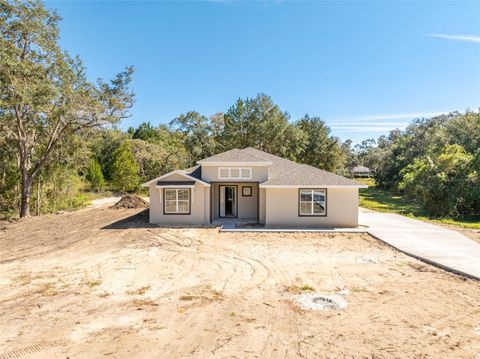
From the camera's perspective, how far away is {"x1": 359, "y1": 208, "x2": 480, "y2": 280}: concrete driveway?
29.2ft

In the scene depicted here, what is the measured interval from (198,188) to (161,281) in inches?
317

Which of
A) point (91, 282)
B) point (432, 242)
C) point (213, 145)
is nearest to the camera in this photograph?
point (91, 282)

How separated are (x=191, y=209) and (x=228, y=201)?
2.93 metres

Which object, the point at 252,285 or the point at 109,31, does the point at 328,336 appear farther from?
the point at 109,31

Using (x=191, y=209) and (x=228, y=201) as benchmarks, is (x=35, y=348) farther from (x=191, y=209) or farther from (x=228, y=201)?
(x=228, y=201)

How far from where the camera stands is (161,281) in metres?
7.91

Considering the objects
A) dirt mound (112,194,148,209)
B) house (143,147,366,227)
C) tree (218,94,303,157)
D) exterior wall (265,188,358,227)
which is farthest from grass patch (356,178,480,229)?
dirt mound (112,194,148,209)

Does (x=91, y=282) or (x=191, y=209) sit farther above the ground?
(x=191, y=209)

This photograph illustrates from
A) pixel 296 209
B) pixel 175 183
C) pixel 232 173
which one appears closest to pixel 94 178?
pixel 175 183

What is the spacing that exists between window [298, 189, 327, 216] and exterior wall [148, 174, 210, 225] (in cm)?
488

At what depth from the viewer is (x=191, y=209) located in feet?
51.6

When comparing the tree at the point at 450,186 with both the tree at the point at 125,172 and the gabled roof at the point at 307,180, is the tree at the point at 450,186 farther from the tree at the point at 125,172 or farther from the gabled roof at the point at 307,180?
the tree at the point at 125,172

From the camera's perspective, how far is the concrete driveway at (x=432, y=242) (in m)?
8.90

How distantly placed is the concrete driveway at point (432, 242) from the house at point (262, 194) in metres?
1.91
